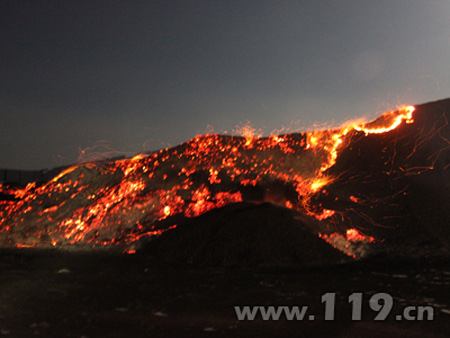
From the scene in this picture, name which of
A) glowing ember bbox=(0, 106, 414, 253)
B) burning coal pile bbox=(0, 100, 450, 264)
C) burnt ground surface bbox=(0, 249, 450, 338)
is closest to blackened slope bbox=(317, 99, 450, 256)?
burning coal pile bbox=(0, 100, 450, 264)

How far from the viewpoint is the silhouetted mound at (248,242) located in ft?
18.4

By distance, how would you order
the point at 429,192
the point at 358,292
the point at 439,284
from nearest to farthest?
the point at 358,292 < the point at 439,284 < the point at 429,192

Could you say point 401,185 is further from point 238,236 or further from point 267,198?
point 238,236

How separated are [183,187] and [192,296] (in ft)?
12.4

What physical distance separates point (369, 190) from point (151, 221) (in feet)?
12.0

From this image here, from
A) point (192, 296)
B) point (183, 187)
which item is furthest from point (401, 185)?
point (192, 296)

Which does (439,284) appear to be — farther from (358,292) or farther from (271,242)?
(271,242)

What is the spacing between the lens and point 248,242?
588cm

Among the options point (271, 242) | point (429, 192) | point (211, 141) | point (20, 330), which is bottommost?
point (20, 330)

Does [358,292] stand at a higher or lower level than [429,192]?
lower

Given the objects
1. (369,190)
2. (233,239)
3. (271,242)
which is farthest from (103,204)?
(369,190)

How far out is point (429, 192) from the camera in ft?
21.9

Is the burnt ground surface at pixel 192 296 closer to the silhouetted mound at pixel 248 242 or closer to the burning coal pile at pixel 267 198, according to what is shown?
the silhouetted mound at pixel 248 242

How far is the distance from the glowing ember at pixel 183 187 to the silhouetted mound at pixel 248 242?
0.81 m
